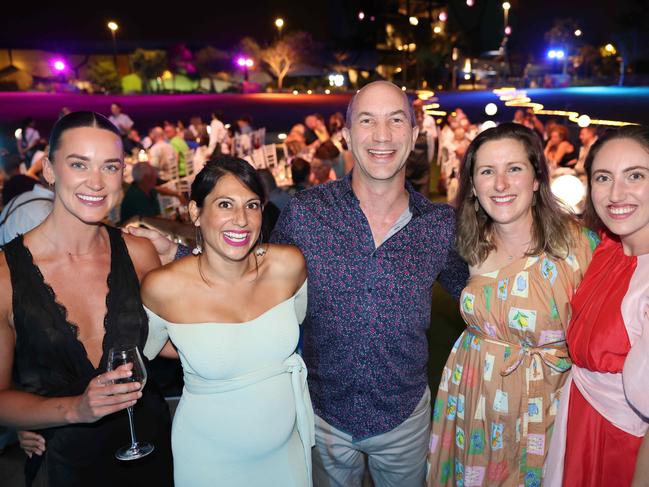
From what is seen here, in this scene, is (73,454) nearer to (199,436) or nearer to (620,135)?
(199,436)

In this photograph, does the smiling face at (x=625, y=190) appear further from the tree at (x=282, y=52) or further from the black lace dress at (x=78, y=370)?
the tree at (x=282, y=52)

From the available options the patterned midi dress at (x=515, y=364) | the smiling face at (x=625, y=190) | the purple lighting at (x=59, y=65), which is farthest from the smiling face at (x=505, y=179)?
the purple lighting at (x=59, y=65)

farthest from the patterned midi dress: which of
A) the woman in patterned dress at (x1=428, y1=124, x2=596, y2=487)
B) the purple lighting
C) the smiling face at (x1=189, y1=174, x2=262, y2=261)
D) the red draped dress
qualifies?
the purple lighting

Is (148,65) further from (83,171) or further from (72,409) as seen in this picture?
(72,409)

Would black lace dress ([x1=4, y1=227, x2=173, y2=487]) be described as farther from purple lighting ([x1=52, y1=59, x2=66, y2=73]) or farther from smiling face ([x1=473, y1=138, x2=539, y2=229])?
purple lighting ([x1=52, y1=59, x2=66, y2=73])

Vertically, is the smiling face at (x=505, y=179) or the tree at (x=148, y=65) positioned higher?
the tree at (x=148, y=65)

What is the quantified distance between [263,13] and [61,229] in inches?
2974

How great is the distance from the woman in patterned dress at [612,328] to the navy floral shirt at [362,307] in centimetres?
65

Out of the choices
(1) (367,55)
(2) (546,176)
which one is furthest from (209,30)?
(2) (546,176)

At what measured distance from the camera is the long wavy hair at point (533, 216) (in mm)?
2428

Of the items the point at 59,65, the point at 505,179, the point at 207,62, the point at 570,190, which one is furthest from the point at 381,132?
the point at 207,62

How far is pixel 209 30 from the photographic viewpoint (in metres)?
69.5

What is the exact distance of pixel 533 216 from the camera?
2545mm

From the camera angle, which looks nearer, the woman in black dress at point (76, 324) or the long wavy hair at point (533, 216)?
the woman in black dress at point (76, 324)
